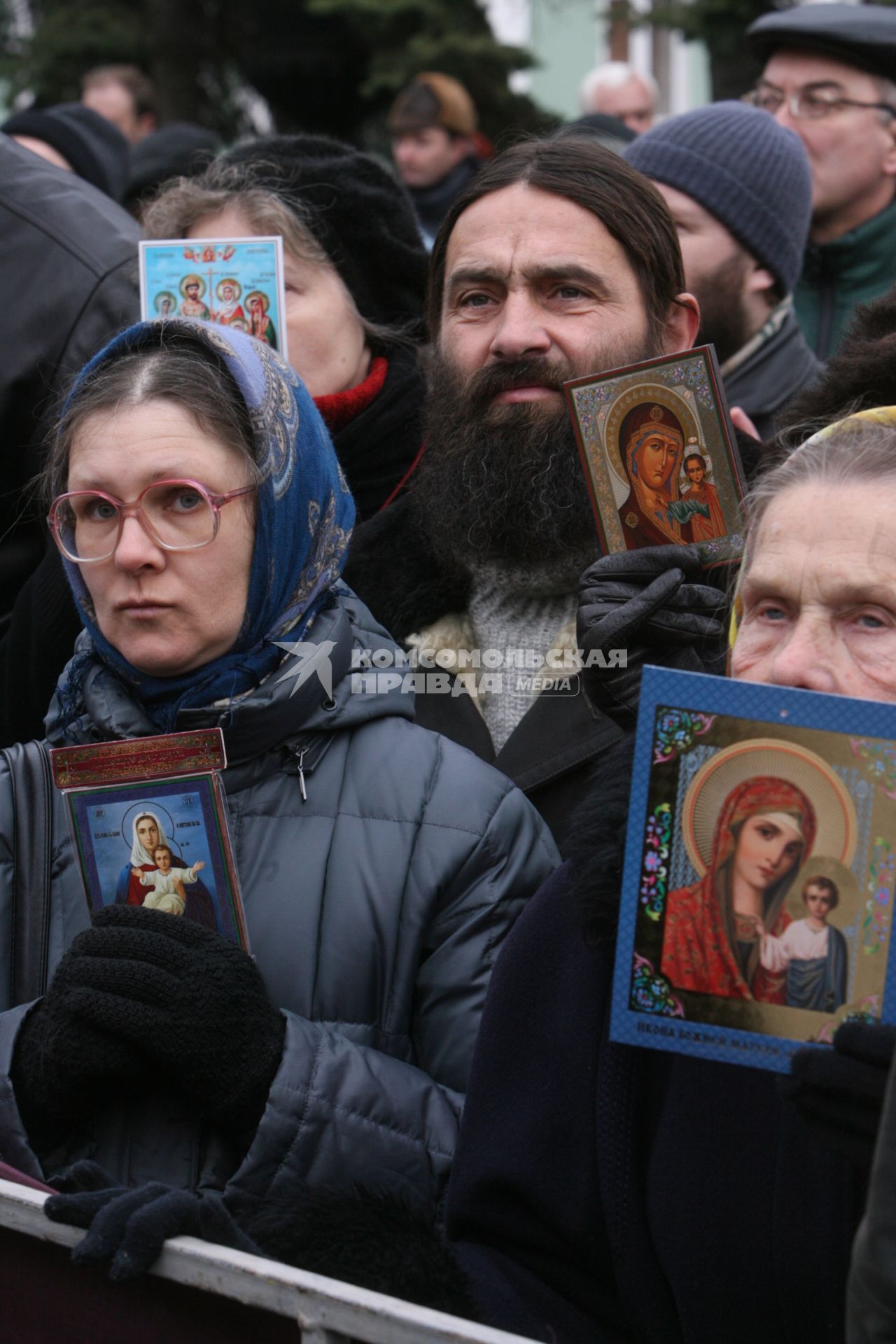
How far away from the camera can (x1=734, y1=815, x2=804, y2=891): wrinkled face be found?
4.71 ft

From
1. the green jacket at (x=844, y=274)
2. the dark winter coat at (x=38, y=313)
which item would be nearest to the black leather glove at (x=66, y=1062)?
the dark winter coat at (x=38, y=313)

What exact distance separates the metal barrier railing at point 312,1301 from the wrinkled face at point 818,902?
1.49 feet

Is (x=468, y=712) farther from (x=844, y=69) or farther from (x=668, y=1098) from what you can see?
(x=844, y=69)

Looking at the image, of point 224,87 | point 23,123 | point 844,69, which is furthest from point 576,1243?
point 224,87

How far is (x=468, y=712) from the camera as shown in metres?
2.71

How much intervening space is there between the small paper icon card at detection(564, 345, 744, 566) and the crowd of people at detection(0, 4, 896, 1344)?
40mm

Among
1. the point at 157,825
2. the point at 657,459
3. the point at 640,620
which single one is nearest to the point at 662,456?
the point at 657,459

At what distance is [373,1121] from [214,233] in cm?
210

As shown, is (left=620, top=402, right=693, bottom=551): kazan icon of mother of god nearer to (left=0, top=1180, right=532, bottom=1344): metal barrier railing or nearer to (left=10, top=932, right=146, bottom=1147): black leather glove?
(left=10, top=932, right=146, bottom=1147): black leather glove

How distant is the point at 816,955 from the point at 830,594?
1.52 ft

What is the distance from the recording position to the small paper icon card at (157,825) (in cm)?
195

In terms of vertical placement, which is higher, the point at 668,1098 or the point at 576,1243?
the point at 668,1098

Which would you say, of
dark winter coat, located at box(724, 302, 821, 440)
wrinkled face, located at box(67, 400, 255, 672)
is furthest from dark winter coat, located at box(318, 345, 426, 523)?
wrinkled face, located at box(67, 400, 255, 672)

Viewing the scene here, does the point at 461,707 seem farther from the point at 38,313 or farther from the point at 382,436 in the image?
the point at 38,313
